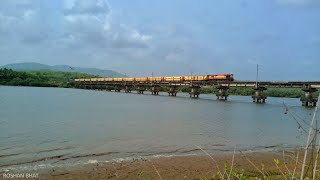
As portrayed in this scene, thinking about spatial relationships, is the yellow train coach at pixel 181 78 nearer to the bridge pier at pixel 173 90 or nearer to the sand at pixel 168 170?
the bridge pier at pixel 173 90

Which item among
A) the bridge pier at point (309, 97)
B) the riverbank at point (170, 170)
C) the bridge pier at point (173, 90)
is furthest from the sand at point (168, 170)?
the bridge pier at point (173, 90)

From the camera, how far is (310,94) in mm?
73062

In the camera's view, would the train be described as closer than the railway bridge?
No

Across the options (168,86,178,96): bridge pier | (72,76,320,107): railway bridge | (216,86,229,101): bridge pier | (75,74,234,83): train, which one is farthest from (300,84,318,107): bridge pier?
(168,86,178,96): bridge pier

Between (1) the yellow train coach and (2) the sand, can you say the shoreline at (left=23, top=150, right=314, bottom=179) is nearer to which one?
(2) the sand

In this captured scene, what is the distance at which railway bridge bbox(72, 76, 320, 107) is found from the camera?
73.4 m

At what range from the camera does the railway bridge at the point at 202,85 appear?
73375 millimetres

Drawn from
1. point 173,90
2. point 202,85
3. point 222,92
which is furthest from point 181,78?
point 222,92

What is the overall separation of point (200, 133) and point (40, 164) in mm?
14388

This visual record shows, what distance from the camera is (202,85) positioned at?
316 feet

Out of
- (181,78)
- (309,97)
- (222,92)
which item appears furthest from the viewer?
(181,78)

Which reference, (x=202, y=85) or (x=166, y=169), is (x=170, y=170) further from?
(x=202, y=85)

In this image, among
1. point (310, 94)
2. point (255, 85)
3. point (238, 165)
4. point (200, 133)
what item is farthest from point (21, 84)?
point (238, 165)

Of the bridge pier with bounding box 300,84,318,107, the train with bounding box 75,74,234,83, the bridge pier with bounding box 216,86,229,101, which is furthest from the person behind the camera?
the bridge pier with bounding box 216,86,229,101
